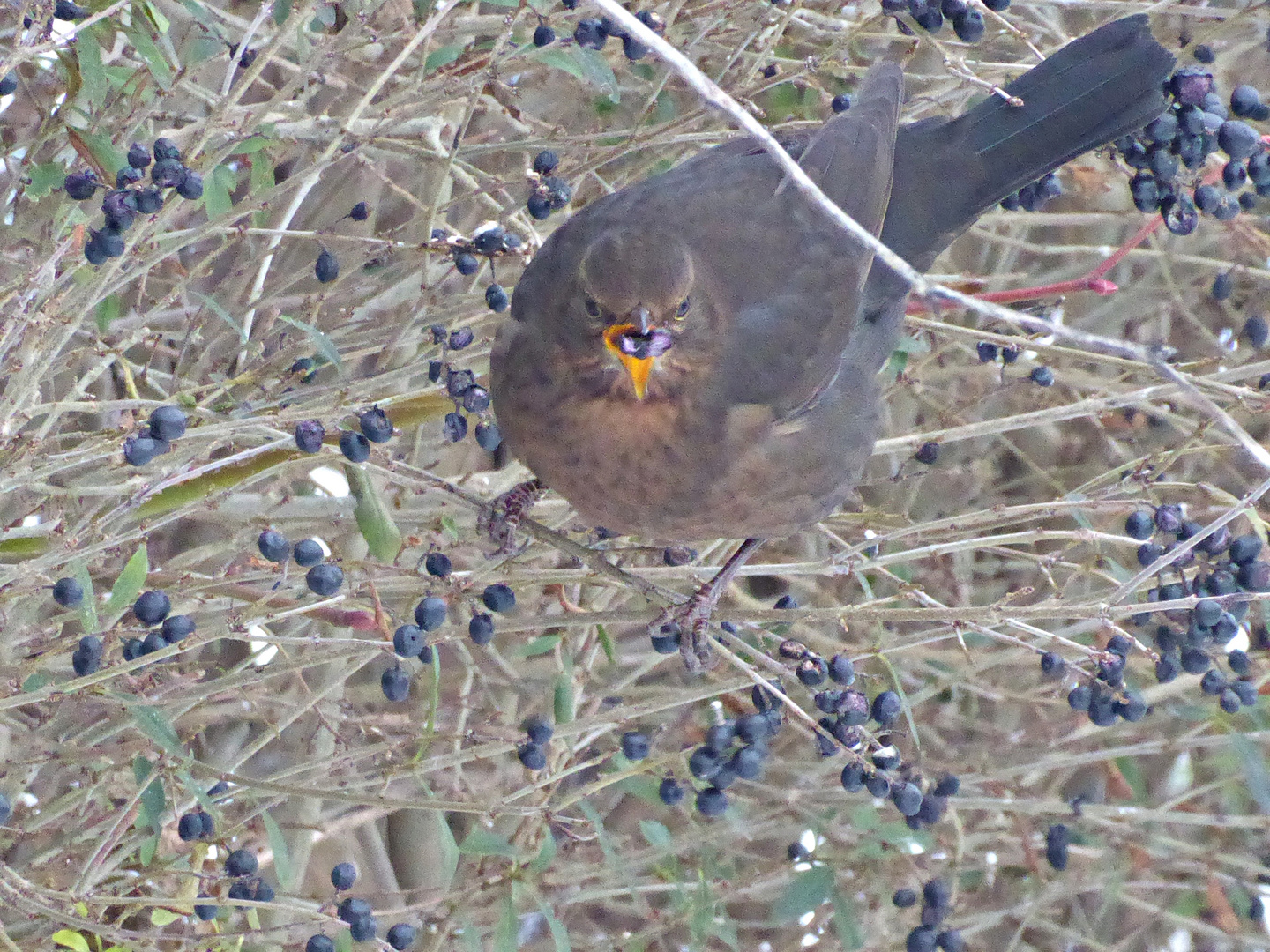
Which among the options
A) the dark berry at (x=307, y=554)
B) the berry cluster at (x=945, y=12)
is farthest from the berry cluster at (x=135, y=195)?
the berry cluster at (x=945, y=12)

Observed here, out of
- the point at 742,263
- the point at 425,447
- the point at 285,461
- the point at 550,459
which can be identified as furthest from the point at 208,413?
the point at 425,447

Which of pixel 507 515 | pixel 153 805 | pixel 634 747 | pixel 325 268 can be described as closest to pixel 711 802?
pixel 634 747

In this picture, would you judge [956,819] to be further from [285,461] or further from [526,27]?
[526,27]

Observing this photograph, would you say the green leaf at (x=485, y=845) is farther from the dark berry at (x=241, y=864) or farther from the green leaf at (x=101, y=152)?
the green leaf at (x=101, y=152)

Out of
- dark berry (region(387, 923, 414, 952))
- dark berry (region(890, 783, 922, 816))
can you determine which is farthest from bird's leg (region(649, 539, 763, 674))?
dark berry (region(387, 923, 414, 952))

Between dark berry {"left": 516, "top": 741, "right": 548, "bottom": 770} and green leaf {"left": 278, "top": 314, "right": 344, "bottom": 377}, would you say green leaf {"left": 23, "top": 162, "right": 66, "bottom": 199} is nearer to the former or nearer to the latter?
green leaf {"left": 278, "top": 314, "right": 344, "bottom": 377}

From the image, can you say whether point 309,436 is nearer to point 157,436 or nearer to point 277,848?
point 157,436
